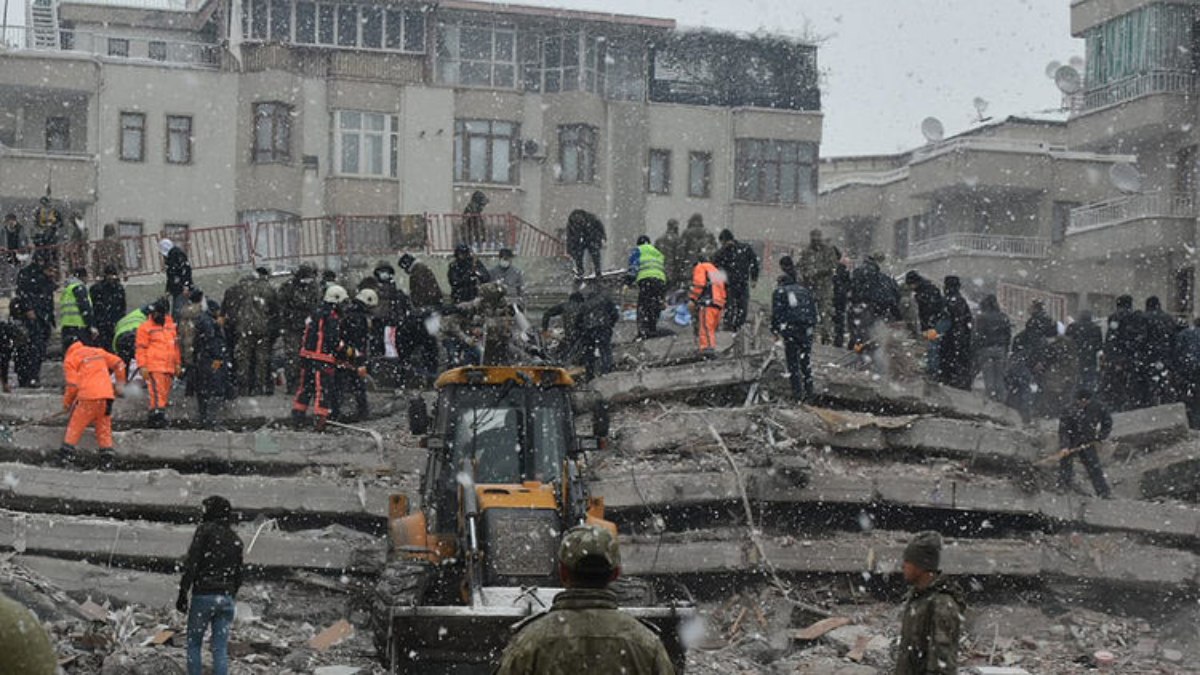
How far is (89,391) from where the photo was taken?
1811 cm

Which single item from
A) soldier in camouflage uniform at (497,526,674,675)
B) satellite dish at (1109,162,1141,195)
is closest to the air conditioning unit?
satellite dish at (1109,162,1141,195)

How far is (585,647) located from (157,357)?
14885mm

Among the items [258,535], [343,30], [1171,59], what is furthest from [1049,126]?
[258,535]

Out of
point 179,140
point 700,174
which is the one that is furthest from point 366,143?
point 700,174

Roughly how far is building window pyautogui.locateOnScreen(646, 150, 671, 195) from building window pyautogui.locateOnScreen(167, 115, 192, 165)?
1234cm

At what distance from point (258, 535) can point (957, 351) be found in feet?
28.8

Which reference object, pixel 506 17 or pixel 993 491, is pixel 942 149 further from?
pixel 993 491

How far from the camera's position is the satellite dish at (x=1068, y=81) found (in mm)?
45938

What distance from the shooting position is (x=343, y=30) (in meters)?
46.9

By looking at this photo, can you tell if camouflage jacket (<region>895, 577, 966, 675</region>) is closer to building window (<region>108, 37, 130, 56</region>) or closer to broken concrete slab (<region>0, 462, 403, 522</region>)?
broken concrete slab (<region>0, 462, 403, 522</region>)

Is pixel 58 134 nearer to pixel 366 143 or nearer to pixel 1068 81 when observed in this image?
pixel 366 143

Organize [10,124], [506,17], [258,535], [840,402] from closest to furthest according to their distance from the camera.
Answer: [258,535], [840,402], [10,124], [506,17]

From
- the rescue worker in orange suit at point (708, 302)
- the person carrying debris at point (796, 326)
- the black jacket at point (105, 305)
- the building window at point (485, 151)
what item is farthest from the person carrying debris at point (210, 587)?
the building window at point (485, 151)

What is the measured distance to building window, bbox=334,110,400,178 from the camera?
46.4 m
